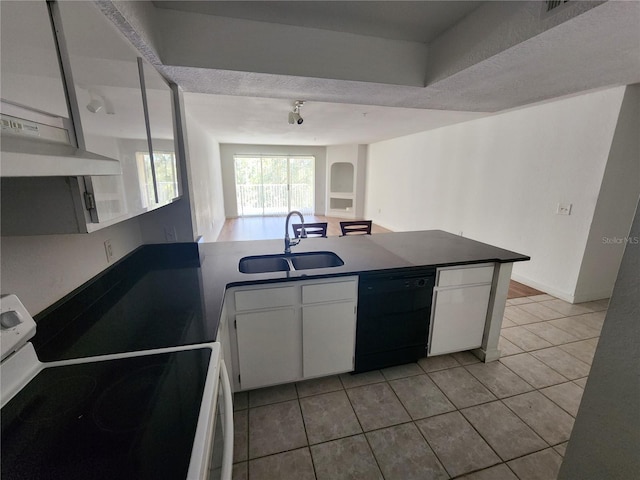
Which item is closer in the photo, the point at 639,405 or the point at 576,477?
the point at 639,405

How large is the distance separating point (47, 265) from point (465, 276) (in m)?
2.39

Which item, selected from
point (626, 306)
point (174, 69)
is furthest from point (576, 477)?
point (174, 69)

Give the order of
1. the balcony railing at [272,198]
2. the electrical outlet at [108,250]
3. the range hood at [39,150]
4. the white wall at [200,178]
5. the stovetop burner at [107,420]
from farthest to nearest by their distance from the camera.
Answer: the balcony railing at [272,198]
the white wall at [200,178]
the electrical outlet at [108,250]
the stovetop burner at [107,420]
the range hood at [39,150]

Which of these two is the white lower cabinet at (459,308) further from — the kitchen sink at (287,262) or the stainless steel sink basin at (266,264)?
the stainless steel sink basin at (266,264)

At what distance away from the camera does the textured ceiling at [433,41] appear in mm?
1231

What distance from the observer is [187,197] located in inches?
76.0

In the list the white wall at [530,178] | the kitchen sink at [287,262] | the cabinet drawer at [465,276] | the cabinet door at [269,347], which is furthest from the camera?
the white wall at [530,178]

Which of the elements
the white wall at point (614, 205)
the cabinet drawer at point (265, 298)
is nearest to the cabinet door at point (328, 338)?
the cabinet drawer at point (265, 298)

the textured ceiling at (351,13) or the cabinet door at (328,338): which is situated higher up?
the textured ceiling at (351,13)

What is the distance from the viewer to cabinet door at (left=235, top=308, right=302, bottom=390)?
1.64 metres

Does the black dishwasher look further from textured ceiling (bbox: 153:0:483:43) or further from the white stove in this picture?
textured ceiling (bbox: 153:0:483:43)

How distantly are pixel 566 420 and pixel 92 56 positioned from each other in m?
2.98

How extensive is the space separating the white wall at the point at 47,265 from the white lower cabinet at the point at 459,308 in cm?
213

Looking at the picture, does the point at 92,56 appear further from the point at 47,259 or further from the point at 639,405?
the point at 639,405
